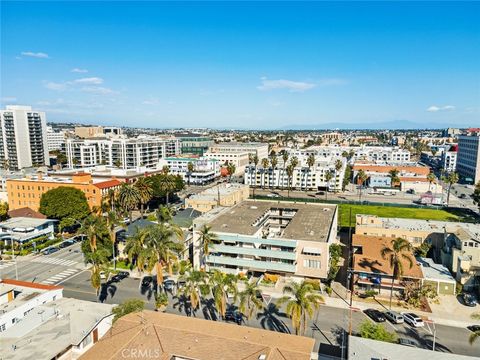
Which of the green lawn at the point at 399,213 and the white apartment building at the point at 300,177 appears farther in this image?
the white apartment building at the point at 300,177

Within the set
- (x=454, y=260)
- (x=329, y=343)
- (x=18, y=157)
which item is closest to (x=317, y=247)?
(x=329, y=343)

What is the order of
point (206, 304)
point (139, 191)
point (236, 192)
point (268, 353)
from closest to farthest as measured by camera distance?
point (268, 353) < point (206, 304) < point (139, 191) < point (236, 192)

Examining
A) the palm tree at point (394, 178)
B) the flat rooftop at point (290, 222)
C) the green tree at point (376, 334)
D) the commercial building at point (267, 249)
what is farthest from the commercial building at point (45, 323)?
the palm tree at point (394, 178)

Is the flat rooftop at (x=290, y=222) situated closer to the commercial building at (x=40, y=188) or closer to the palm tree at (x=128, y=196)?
the palm tree at (x=128, y=196)

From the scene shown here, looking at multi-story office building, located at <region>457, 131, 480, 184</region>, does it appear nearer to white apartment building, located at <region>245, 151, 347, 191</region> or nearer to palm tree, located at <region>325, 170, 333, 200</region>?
white apartment building, located at <region>245, 151, 347, 191</region>

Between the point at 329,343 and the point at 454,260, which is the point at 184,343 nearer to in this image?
the point at 329,343

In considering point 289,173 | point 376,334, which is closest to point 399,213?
point 289,173
